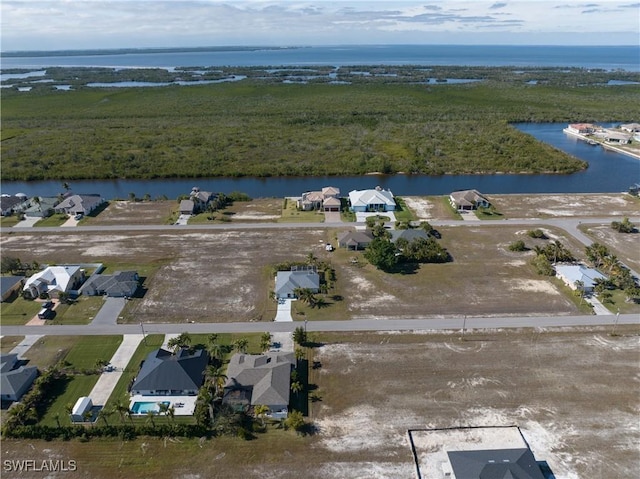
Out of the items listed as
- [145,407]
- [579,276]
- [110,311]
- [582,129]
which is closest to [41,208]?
[110,311]

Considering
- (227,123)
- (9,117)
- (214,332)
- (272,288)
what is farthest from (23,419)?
(9,117)

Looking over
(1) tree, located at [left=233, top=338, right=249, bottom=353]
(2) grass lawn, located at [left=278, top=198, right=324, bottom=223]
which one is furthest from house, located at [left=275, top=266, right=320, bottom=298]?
(2) grass lawn, located at [left=278, top=198, right=324, bottom=223]

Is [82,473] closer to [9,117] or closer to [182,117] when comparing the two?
[182,117]

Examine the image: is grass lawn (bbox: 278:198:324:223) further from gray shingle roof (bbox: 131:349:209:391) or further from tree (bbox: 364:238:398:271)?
gray shingle roof (bbox: 131:349:209:391)

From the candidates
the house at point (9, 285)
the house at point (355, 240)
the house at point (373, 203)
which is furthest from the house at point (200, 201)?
the house at point (9, 285)

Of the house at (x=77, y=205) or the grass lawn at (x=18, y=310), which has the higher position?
the house at (x=77, y=205)

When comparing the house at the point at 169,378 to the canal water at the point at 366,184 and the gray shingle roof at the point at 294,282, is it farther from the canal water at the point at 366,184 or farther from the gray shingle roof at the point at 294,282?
the canal water at the point at 366,184
